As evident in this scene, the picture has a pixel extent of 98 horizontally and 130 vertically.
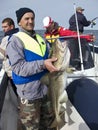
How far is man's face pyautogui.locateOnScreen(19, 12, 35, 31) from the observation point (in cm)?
385

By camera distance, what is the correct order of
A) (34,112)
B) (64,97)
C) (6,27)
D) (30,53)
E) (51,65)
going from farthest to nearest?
(6,27), (34,112), (30,53), (64,97), (51,65)

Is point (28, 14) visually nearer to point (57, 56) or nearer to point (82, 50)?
A: point (57, 56)

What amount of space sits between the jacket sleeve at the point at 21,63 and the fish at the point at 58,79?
0.23 meters

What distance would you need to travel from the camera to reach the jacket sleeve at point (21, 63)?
3662 mm

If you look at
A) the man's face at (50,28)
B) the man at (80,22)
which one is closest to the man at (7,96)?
the man's face at (50,28)

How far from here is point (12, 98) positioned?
16.9ft

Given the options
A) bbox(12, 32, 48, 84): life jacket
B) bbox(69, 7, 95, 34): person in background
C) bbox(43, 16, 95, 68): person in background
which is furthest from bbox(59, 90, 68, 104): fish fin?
bbox(69, 7, 95, 34): person in background

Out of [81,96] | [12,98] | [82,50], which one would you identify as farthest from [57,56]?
[82,50]

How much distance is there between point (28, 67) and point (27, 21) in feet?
1.70

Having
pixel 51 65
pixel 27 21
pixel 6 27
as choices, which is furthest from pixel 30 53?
pixel 6 27

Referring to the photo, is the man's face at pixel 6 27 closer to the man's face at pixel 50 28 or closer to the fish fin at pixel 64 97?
the man's face at pixel 50 28

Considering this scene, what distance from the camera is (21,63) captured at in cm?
368

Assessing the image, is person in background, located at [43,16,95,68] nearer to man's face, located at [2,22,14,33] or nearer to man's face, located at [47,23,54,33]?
man's face, located at [47,23,54,33]

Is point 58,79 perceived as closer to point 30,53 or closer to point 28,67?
point 28,67
